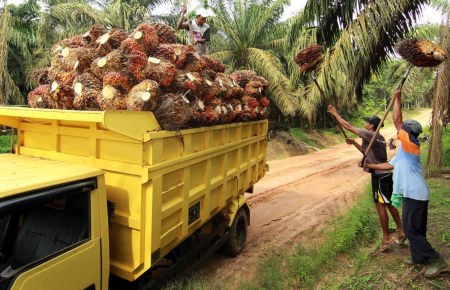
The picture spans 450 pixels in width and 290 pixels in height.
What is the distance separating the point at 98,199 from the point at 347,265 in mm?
3247

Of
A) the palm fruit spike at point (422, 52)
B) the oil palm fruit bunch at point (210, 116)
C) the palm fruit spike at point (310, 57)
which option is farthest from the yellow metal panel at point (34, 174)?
the palm fruit spike at point (422, 52)

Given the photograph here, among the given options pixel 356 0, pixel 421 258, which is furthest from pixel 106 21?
pixel 421 258

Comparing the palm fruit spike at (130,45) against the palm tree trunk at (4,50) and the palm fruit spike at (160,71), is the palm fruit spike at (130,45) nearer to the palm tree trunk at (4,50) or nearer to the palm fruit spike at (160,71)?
the palm fruit spike at (160,71)

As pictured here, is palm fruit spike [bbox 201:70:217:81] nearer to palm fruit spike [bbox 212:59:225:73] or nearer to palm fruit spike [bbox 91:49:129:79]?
palm fruit spike [bbox 212:59:225:73]

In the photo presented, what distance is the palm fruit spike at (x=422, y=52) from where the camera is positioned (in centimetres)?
364

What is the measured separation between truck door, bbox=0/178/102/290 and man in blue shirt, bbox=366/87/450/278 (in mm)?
3297

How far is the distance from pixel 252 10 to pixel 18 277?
46.2 feet

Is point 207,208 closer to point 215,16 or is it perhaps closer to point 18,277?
point 18,277

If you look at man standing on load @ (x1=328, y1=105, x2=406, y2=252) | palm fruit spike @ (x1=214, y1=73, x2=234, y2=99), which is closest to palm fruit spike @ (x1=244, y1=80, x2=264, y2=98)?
palm fruit spike @ (x1=214, y1=73, x2=234, y2=99)

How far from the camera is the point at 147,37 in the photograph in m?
3.36

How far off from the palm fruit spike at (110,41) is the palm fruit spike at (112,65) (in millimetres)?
282

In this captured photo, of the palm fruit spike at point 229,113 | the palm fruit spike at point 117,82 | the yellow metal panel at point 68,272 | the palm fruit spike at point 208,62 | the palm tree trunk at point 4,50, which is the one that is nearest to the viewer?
the yellow metal panel at point 68,272

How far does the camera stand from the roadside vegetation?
3.47 meters

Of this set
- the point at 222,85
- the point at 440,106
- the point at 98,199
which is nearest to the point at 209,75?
the point at 222,85
